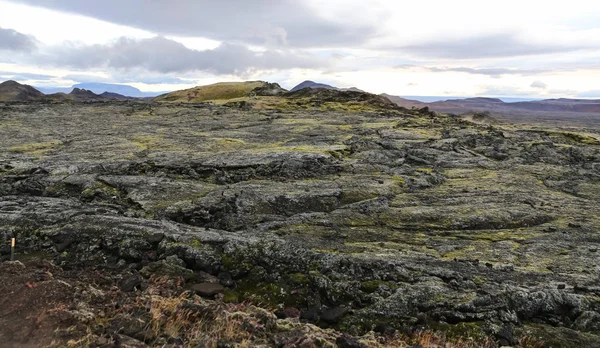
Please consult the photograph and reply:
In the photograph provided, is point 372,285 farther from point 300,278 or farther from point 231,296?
point 231,296

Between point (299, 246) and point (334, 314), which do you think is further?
point (299, 246)

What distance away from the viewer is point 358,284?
549 inches

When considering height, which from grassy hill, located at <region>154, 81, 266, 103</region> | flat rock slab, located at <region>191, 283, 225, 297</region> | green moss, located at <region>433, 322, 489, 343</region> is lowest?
green moss, located at <region>433, 322, 489, 343</region>

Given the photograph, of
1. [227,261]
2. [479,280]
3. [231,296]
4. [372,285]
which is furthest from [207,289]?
[479,280]

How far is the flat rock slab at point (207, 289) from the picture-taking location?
1320cm

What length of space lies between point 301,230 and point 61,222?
34.5ft

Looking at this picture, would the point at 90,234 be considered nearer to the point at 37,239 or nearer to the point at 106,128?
the point at 37,239

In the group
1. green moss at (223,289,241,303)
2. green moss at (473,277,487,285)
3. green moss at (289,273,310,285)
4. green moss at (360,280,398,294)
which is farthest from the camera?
green moss at (473,277,487,285)

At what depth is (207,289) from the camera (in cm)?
1338

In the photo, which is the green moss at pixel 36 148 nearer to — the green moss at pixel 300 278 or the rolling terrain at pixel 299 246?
the rolling terrain at pixel 299 246

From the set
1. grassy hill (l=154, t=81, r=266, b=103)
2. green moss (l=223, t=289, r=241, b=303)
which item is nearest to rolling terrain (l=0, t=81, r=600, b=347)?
green moss (l=223, t=289, r=241, b=303)

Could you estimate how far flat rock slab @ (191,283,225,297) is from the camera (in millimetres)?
13203

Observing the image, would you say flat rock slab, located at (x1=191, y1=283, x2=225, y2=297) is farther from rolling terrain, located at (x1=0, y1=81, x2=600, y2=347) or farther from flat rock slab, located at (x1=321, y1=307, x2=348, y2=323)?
flat rock slab, located at (x1=321, y1=307, x2=348, y2=323)

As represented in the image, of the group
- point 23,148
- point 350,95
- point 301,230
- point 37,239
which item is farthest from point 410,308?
point 350,95
